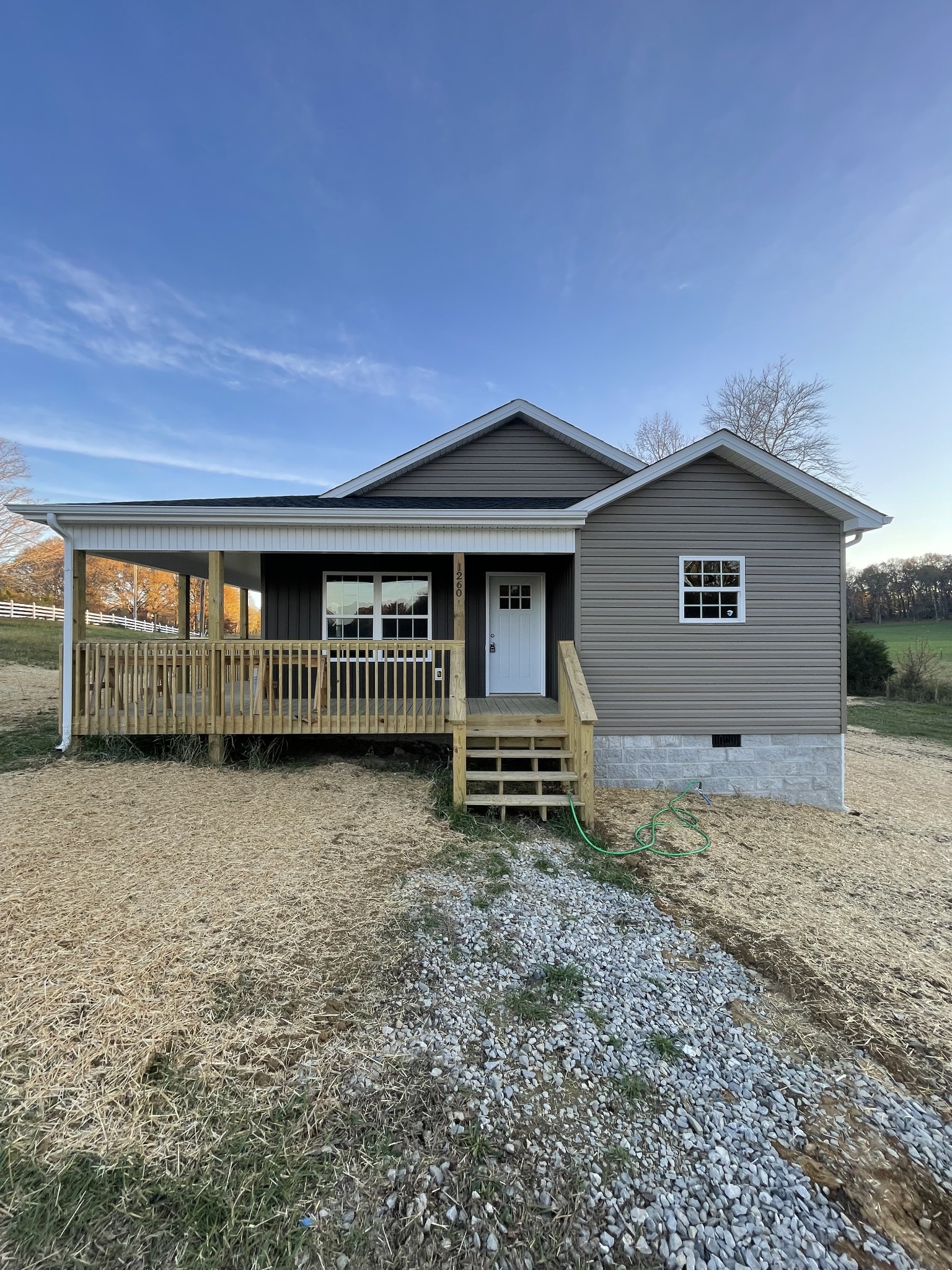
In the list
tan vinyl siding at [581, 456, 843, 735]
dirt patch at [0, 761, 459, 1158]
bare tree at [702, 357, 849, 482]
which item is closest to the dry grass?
tan vinyl siding at [581, 456, 843, 735]

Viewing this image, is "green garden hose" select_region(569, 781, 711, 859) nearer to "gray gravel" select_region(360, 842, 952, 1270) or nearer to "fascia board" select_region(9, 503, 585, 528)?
"gray gravel" select_region(360, 842, 952, 1270)

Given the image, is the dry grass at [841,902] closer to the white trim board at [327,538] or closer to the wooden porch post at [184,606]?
the white trim board at [327,538]

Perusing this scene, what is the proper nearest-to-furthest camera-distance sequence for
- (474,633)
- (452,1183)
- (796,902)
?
(452,1183), (796,902), (474,633)

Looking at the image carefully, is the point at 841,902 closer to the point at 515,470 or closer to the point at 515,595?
the point at 515,595

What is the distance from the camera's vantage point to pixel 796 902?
407 cm

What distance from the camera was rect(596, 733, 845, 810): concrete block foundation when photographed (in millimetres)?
6613

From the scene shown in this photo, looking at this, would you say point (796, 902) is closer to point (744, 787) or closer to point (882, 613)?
point (744, 787)

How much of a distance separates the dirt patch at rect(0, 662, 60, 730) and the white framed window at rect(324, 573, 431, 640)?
5.19m

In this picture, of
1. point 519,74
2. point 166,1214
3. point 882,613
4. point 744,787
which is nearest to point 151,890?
point 166,1214

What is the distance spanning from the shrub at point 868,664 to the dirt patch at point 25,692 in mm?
22876

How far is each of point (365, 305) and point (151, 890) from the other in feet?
58.3

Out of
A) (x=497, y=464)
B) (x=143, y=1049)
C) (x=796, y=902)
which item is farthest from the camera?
(x=497, y=464)

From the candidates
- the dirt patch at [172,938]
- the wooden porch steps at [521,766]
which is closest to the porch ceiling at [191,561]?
the dirt patch at [172,938]

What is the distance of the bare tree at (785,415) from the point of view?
19.8 meters
